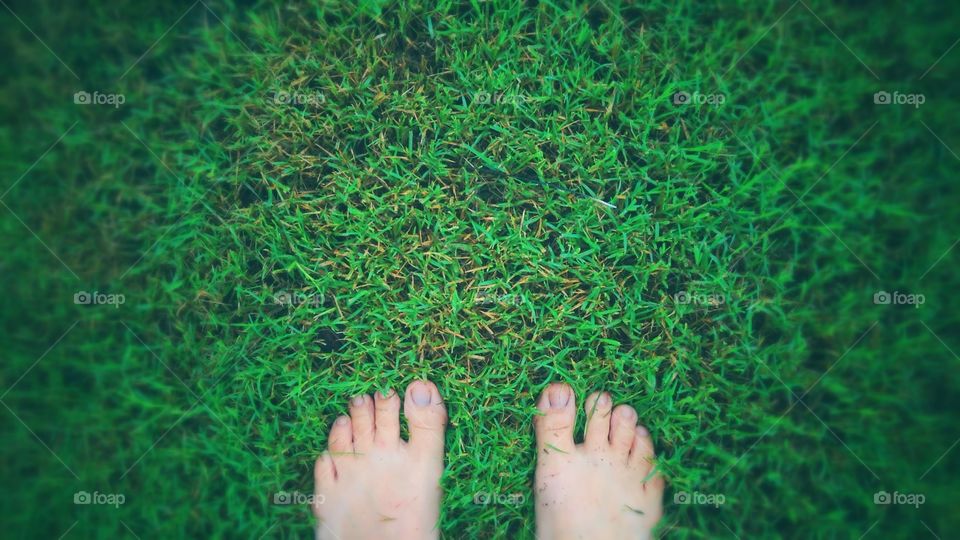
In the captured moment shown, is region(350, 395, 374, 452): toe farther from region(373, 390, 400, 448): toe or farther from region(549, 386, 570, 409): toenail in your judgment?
region(549, 386, 570, 409): toenail

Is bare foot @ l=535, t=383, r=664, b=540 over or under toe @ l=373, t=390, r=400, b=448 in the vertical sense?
under

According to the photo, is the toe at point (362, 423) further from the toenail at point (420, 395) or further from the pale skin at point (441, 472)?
the toenail at point (420, 395)

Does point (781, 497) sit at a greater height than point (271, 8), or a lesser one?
lesser

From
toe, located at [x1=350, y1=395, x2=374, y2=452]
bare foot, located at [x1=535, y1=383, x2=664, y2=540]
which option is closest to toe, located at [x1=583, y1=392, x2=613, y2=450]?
bare foot, located at [x1=535, y1=383, x2=664, y2=540]

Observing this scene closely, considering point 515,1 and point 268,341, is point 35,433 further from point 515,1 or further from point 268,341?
point 515,1

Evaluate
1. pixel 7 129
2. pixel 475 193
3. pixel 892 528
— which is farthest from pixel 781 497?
pixel 7 129

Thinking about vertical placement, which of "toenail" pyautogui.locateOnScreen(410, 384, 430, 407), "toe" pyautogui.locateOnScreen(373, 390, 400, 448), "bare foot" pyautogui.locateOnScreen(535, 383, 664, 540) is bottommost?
"bare foot" pyautogui.locateOnScreen(535, 383, 664, 540)
